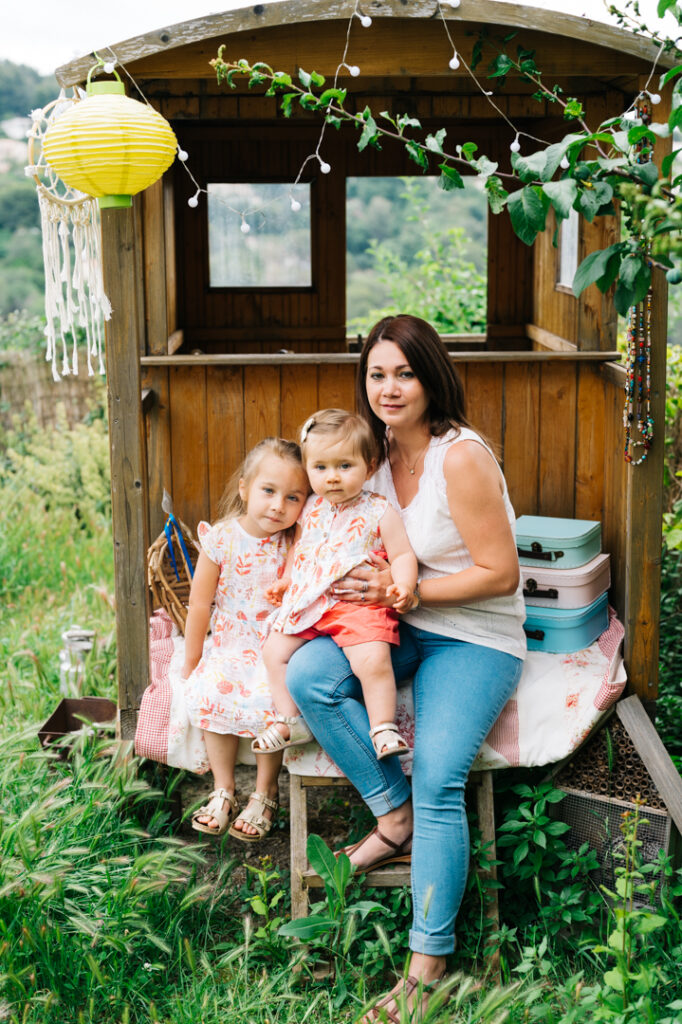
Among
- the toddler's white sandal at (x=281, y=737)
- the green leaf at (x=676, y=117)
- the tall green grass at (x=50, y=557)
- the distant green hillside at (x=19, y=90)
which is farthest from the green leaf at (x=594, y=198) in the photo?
the distant green hillside at (x=19, y=90)

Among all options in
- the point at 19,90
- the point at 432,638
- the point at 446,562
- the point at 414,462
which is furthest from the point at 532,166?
the point at 19,90

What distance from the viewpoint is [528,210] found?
8.67ft

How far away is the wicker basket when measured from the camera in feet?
14.2

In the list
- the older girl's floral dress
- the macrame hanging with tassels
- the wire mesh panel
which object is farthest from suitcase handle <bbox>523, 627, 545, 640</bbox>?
the macrame hanging with tassels

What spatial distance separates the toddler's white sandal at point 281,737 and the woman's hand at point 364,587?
0.41m

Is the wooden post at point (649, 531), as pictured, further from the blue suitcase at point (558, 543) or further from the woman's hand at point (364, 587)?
the woman's hand at point (364, 587)

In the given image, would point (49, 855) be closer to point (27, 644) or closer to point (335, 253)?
point (27, 644)

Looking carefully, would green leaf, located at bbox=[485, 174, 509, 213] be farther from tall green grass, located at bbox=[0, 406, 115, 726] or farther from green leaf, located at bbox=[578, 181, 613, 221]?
tall green grass, located at bbox=[0, 406, 115, 726]

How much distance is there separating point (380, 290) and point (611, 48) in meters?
23.1

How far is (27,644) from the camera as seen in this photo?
5828mm

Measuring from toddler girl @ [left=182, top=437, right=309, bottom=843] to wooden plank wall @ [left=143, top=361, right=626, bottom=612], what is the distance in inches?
33.1

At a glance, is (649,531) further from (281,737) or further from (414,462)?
(281,737)

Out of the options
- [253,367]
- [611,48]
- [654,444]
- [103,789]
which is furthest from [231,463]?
[611,48]

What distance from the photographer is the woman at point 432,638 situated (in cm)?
308
